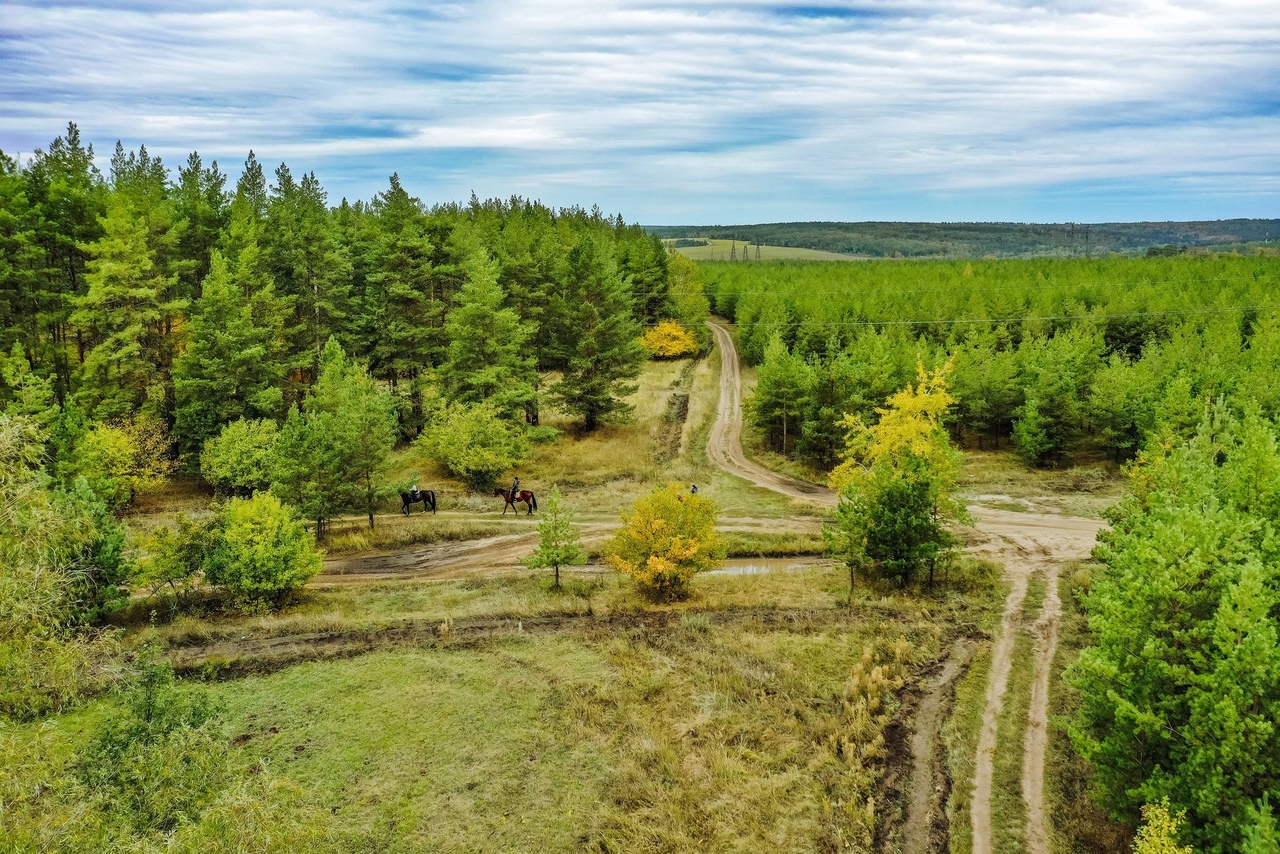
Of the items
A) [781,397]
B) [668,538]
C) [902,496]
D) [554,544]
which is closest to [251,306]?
[554,544]

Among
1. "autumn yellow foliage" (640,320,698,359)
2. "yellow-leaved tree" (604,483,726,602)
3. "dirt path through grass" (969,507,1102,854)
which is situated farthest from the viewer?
"autumn yellow foliage" (640,320,698,359)

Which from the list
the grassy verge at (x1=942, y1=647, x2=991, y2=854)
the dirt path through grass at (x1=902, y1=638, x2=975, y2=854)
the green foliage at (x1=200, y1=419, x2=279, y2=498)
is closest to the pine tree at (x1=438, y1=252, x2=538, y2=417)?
the green foliage at (x1=200, y1=419, x2=279, y2=498)

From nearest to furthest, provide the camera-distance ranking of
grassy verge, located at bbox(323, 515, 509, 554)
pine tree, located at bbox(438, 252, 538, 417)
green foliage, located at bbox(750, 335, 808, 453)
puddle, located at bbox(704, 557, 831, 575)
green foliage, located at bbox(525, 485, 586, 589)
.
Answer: green foliage, located at bbox(525, 485, 586, 589)
puddle, located at bbox(704, 557, 831, 575)
grassy verge, located at bbox(323, 515, 509, 554)
pine tree, located at bbox(438, 252, 538, 417)
green foliage, located at bbox(750, 335, 808, 453)

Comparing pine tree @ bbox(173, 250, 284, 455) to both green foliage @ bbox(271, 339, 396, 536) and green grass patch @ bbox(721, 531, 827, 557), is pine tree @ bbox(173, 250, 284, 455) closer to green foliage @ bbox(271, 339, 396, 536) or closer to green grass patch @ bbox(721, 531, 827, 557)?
green foliage @ bbox(271, 339, 396, 536)

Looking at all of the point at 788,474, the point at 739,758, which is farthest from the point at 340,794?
the point at 788,474

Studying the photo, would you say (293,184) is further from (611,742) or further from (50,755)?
(50,755)

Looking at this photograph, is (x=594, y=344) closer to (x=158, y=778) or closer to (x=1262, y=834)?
(x=158, y=778)
